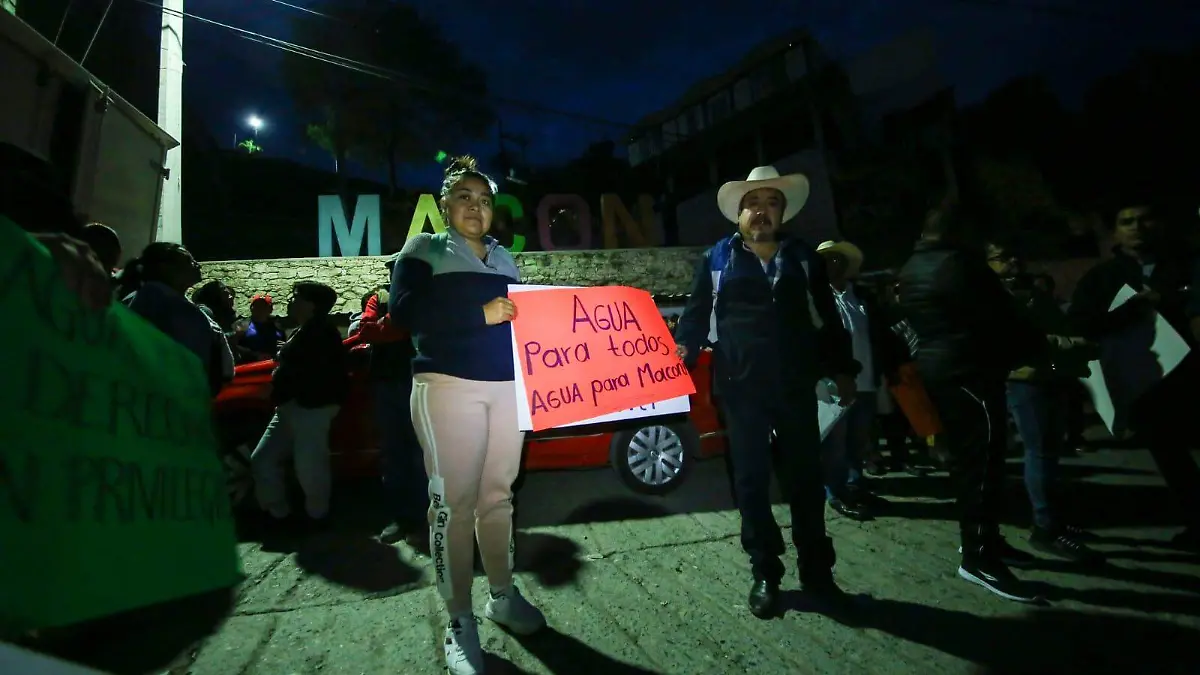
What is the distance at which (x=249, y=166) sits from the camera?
31562 mm

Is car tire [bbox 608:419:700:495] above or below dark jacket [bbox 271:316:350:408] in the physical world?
below

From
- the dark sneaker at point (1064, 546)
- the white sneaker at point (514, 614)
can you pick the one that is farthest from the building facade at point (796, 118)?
the white sneaker at point (514, 614)

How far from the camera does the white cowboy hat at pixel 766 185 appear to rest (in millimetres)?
3010

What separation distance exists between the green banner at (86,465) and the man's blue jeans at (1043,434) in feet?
12.7

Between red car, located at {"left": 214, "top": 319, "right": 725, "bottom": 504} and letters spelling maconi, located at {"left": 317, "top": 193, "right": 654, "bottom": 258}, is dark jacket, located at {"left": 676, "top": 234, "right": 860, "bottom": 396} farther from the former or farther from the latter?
letters spelling maconi, located at {"left": 317, "top": 193, "right": 654, "bottom": 258}

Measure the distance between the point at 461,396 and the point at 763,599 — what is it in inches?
62.6

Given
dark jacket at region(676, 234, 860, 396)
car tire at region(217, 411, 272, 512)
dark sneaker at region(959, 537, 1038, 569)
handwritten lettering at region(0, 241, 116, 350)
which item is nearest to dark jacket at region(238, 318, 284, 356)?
car tire at region(217, 411, 272, 512)

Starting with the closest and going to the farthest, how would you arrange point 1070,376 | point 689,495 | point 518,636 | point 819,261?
1. point 518,636
2. point 819,261
3. point 1070,376
4. point 689,495

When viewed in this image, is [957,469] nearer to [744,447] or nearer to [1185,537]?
[744,447]

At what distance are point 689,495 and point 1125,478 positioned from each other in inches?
147

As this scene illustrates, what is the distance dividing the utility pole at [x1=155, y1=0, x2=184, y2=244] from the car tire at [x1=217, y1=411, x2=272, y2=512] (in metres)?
6.09

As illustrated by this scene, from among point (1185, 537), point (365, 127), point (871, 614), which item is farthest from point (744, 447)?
Result: point (365, 127)

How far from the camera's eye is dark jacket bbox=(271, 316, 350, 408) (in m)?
4.11

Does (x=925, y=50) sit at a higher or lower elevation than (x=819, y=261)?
higher
